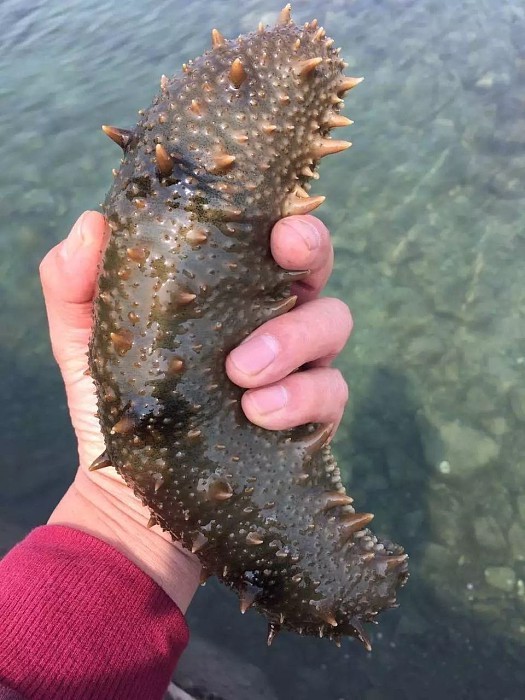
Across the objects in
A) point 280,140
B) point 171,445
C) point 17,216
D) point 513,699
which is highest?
point 280,140

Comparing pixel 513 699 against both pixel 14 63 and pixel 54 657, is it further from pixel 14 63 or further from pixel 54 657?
pixel 14 63

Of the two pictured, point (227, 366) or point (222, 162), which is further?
point (227, 366)

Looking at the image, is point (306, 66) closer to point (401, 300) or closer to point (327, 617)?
point (327, 617)

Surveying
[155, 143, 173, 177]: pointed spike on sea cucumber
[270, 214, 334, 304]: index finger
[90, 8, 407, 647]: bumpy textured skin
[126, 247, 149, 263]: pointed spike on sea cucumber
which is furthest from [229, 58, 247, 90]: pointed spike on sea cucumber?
[126, 247, 149, 263]: pointed spike on sea cucumber

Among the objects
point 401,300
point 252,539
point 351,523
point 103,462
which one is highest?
point 103,462

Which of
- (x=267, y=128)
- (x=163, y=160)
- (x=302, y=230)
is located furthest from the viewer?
(x=302, y=230)

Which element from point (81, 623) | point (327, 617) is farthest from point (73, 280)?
point (327, 617)

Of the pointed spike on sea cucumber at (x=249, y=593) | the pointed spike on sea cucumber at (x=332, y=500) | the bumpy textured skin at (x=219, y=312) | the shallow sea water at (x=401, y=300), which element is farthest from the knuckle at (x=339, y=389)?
the shallow sea water at (x=401, y=300)

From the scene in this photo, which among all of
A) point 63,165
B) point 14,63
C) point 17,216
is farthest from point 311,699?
point 14,63
